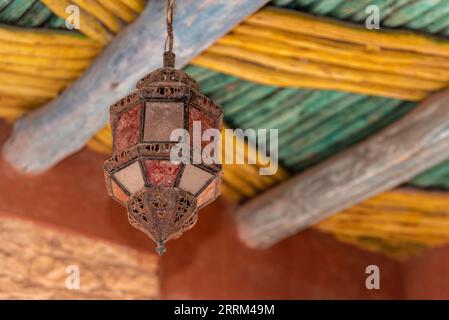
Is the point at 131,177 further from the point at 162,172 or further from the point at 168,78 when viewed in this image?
the point at 168,78

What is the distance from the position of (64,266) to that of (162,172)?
1.76 metres

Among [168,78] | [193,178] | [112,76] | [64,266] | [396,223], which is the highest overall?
[112,76]

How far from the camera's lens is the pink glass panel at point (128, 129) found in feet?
9.43

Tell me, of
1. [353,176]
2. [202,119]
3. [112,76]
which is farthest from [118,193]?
[353,176]

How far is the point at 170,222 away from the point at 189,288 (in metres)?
2.01

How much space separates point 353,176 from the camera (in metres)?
4.50

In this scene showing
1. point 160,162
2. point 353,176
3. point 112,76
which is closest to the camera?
point 160,162

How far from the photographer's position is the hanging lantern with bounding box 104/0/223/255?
2.79m

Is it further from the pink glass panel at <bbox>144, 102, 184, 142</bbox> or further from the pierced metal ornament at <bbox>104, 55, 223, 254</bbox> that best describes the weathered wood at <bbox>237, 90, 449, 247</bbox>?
the pink glass panel at <bbox>144, 102, 184, 142</bbox>

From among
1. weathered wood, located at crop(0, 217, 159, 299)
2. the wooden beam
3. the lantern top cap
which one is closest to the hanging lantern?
the lantern top cap

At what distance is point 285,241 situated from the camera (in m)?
5.24

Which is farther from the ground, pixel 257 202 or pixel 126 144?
pixel 257 202

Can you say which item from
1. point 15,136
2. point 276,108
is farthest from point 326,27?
point 15,136
